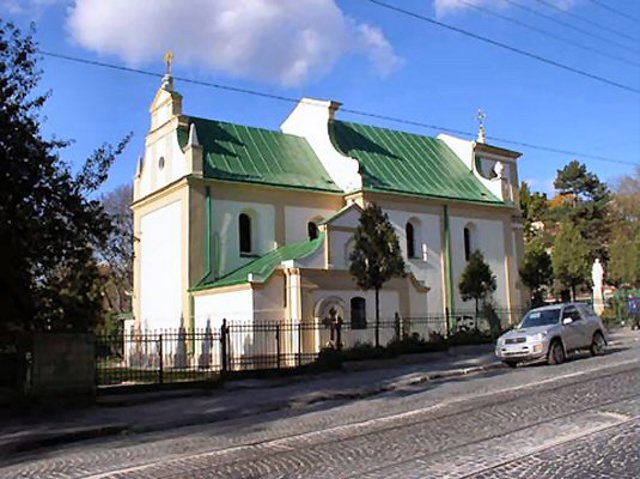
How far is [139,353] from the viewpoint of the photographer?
90.6 ft

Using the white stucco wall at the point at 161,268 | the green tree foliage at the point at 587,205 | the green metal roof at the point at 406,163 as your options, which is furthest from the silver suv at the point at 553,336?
the green tree foliage at the point at 587,205

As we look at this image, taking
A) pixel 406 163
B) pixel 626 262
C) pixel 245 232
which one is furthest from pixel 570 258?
pixel 245 232

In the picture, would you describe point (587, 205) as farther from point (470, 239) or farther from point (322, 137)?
point (322, 137)

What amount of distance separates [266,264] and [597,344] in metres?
13.6

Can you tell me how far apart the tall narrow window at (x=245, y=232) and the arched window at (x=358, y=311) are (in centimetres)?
585

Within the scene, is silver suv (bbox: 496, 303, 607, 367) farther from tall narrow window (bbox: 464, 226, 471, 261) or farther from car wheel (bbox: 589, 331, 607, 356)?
tall narrow window (bbox: 464, 226, 471, 261)

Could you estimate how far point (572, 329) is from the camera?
822 inches

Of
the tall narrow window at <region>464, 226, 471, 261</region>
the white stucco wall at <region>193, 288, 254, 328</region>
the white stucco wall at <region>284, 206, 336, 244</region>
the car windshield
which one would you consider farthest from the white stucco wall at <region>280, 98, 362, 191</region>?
the car windshield

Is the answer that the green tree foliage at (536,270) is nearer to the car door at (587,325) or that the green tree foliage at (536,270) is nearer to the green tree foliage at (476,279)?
the green tree foliage at (476,279)

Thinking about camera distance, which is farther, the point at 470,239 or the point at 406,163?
the point at 406,163

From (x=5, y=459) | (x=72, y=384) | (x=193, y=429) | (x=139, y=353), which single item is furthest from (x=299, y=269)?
(x=5, y=459)

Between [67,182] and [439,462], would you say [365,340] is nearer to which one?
[67,182]

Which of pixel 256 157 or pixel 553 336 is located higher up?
pixel 256 157

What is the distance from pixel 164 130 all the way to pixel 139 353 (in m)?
11.9
